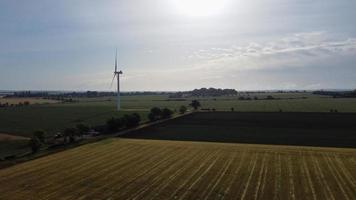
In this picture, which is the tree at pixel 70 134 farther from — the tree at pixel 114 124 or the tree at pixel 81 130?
the tree at pixel 114 124

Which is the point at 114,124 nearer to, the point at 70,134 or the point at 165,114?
the point at 70,134

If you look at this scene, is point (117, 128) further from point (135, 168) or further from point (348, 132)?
point (348, 132)

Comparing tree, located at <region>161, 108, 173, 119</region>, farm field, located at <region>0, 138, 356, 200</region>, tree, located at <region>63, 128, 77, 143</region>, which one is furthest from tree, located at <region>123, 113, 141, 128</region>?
farm field, located at <region>0, 138, 356, 200</region>

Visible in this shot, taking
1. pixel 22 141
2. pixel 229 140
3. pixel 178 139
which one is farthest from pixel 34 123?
pixel 229 140

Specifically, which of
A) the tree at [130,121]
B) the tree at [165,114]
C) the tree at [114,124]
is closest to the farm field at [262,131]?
the tree at [130,121]

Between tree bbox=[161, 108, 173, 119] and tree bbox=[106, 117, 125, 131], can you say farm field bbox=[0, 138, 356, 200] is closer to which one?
tree bbox=[106, 117, 125, 131]

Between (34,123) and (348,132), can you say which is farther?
(34,123)
